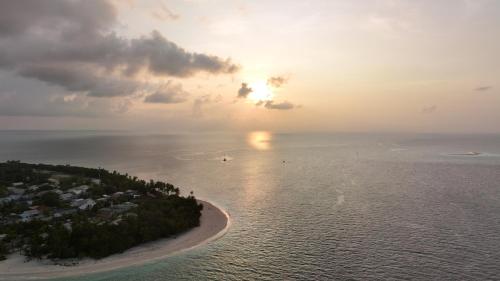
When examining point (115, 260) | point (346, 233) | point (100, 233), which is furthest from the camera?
point (346, 233)

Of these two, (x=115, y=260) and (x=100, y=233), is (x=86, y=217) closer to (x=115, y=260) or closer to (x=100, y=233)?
(x=100, y=233)

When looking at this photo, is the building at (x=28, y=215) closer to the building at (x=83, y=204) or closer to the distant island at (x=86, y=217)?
the distant island at (x=86, y=217)

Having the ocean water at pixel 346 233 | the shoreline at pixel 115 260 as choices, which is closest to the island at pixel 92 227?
the shoreline at pixel 115 260

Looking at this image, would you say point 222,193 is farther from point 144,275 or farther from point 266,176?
point 144,275

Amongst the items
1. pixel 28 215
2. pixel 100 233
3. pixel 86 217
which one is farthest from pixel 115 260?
pixel 28 215

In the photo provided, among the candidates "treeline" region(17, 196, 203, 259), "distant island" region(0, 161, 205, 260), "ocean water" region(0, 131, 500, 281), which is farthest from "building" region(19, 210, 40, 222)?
"ocean water" region(0, 131, 500, 281)

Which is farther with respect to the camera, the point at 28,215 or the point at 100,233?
the point at 28,215

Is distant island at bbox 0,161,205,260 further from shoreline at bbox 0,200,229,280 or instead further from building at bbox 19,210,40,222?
shoreline at bbox 0,200,229,280
